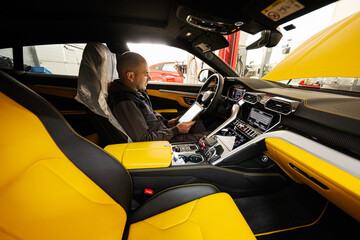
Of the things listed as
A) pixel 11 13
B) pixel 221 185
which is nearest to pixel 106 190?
pixel 221 185

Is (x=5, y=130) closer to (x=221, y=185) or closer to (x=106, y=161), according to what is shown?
(x=106, y=161)

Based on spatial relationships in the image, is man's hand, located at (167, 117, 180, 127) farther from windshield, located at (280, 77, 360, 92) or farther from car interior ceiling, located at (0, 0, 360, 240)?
windshield, located at (280, 77, 360, 92)

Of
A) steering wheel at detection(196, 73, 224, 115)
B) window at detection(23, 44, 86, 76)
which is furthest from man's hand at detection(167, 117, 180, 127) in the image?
window at detection(23, 44, 86, 76)

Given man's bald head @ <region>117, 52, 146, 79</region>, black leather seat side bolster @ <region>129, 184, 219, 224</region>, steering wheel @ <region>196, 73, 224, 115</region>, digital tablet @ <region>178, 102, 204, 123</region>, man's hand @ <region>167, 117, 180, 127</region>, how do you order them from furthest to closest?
1. man's hand @ <region>167, 117, 180, 127</region>
2. digital tablet @ <region>178, 102, 204, 123</region>
3. steering wheel @ <region>196, 73, 224, 115</region>
4. man's bald head @ <region>117, 52, 146, 79</region>
5. black leather seat side bolster @ <region>129, 184, 219, 224</region>

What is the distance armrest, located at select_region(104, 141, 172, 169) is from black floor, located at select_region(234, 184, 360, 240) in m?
0.74

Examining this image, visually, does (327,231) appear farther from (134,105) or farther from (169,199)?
(134,105)

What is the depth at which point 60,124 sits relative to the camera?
507mm

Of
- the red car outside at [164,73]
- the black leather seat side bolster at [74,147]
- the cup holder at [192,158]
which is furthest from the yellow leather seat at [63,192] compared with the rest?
the red car outside at [164,73]

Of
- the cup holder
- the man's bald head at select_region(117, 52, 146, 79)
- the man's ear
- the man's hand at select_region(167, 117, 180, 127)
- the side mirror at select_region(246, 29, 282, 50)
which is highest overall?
the side mirror at select_region(246, 29, 282, 50)

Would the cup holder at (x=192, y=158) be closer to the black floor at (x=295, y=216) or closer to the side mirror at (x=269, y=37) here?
the black floor at (x=295, y=216)

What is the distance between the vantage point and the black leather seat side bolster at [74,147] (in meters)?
0.45

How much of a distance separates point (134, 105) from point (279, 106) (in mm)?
1045

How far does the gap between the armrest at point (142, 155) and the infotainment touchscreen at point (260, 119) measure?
73 cm

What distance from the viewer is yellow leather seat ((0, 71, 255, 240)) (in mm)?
390
